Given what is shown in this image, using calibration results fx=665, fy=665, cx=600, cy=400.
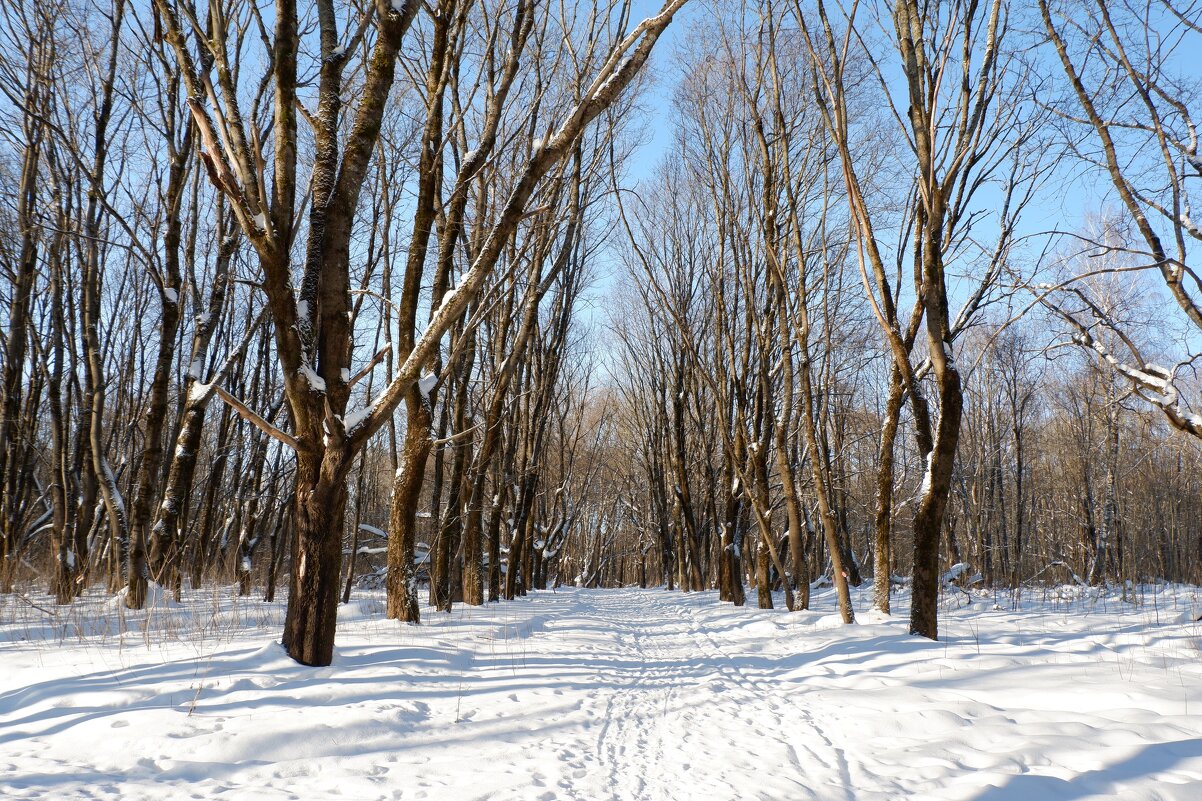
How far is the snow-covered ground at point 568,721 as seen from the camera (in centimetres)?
297

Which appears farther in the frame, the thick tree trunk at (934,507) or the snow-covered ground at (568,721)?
the thick tree trunk at (934,507)

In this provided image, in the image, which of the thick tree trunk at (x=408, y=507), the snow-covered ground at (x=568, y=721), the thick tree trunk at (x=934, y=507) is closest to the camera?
the snow-covered ground at (x=568, y=721)

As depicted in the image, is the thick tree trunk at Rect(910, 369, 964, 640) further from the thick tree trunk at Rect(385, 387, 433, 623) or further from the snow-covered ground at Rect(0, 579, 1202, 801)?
the thick tree trunk at Rect(385, 387, 433, 623)

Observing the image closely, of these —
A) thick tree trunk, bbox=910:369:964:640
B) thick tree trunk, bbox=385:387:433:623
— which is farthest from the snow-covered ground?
thick tree trunk, bbox=385:387:433:623

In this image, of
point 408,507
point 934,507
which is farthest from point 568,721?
point 934,507

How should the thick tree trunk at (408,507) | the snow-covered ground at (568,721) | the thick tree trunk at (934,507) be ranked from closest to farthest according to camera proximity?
the snow-covered ground at (568,721) < the thick tree trunk at (934,507) < the thick tree trunk at (408,507)

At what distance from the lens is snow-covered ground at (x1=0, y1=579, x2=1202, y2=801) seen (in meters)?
2.97

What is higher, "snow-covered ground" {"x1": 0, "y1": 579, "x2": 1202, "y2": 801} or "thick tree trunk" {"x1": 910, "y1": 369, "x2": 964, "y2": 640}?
"thick tree trunk" {"x1": 910, "y1": 369, "x2": 964, "y2": 640}

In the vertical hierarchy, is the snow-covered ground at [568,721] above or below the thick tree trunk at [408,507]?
below

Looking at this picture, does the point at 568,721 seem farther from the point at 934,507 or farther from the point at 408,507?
the point at 934,507

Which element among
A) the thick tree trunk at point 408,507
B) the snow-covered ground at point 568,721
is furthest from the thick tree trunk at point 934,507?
the thick tree trunk at point 408,507

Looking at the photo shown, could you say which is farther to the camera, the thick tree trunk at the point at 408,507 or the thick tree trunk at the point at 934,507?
the thick tree trunk at the point at 408,507

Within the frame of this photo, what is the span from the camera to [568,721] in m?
4.15

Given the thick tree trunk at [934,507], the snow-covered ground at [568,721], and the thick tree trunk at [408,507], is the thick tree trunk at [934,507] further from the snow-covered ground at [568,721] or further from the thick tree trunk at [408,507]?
the thick tree trunk at [408,507]
